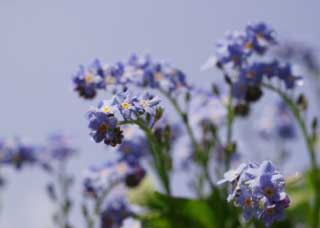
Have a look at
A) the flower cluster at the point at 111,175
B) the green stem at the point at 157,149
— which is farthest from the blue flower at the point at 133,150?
the green stem at the point at 157,149

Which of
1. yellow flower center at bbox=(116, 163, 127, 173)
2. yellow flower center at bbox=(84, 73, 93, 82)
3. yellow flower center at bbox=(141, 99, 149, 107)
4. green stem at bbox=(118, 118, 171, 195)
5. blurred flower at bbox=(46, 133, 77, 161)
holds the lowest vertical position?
yellow flower center at bbox=(141, 99, 149, 107)

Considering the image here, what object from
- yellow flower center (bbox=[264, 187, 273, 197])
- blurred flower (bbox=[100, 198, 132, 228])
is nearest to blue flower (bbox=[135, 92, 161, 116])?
yellow flower center (bbox=[264, 187, 273, 197])

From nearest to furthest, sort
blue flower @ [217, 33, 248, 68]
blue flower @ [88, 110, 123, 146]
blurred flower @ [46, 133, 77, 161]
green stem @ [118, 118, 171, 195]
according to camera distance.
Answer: blue flower @ [88, 110, 123, 146]
green stem @ [118, 118, 171, 195]
blue flower @ [217, 33, 248, 68]
blurred flower @ [46, 133, 77, 161]

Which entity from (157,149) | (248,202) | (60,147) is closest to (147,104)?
(248,202)

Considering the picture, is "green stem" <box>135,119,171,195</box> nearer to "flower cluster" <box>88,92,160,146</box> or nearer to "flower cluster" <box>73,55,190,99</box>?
"flower cluster" <box>88,92,160,146</box>

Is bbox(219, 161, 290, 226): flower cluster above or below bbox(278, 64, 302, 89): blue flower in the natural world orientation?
below

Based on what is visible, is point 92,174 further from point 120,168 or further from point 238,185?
point 238,185
